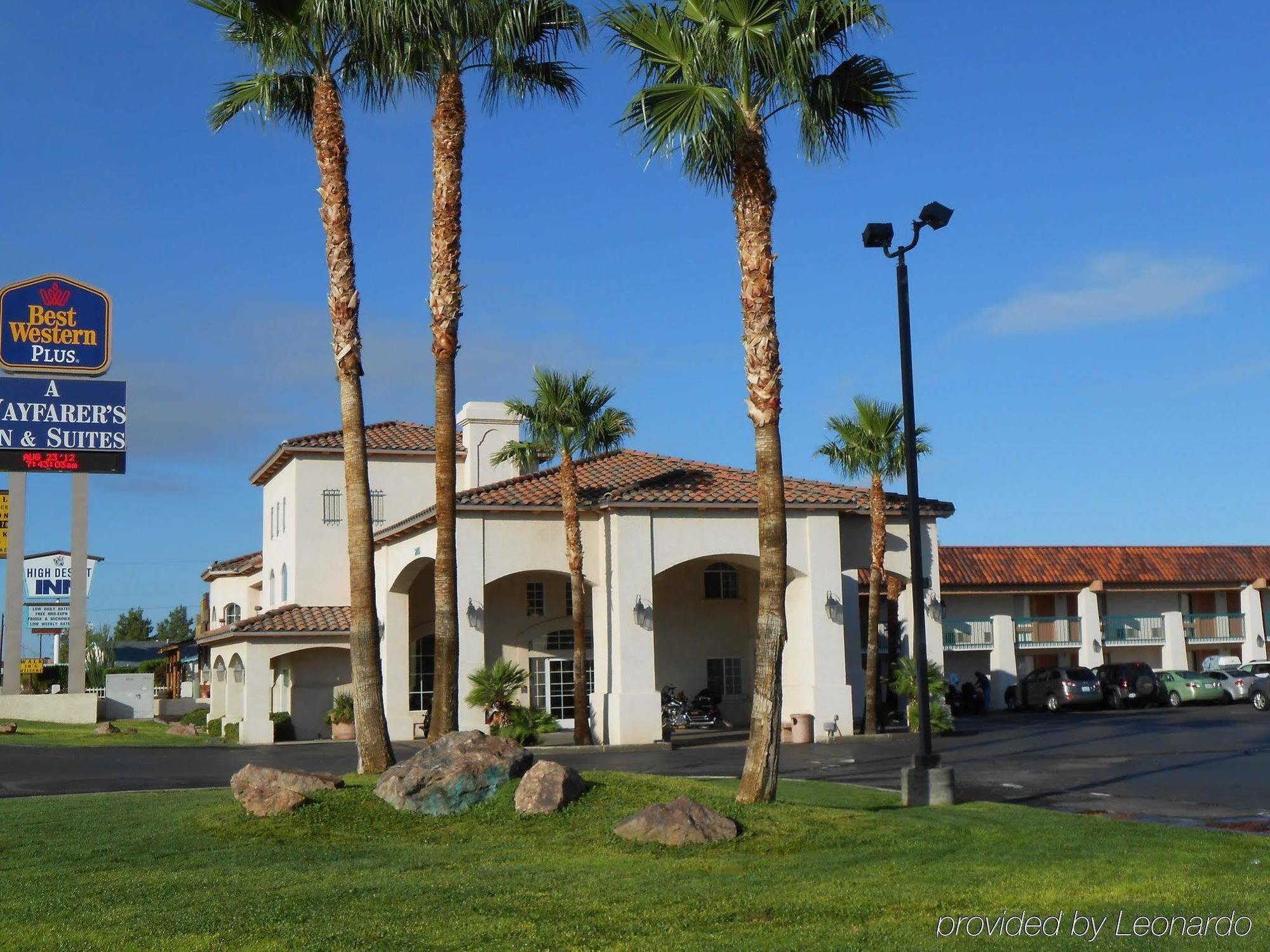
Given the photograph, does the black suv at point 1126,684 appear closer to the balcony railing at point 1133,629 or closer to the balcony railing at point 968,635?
the balcony railing at point 968,635

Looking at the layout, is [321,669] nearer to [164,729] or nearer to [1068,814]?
[164,729]

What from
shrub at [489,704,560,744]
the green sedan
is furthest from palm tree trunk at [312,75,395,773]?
the green sedan

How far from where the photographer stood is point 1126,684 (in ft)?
145

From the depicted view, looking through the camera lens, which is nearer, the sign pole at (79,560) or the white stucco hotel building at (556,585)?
the white stucco hotel building at (556,585)

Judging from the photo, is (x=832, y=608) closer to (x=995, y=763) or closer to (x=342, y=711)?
(x=995, y=763)

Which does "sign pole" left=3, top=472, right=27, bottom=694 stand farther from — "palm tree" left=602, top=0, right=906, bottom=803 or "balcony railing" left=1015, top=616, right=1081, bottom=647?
"balcony railing" left=1015, top=616, right=1081, bottom=647

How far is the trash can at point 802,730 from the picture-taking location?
3106 cm

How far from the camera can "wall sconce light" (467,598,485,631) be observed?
30.9 m

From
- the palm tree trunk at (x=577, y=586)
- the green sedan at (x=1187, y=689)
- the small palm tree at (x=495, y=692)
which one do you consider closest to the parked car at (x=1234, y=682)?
the green sedan at (x=1187, y=689)

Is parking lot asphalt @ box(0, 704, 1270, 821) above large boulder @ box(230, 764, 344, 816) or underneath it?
underneath

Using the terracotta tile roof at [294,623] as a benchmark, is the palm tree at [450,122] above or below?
above

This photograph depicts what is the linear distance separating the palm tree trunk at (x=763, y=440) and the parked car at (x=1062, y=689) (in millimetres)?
32315

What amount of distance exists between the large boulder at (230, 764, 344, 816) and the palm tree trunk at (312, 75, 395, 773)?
3.37 meters

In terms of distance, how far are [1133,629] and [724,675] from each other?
26.8 metres
